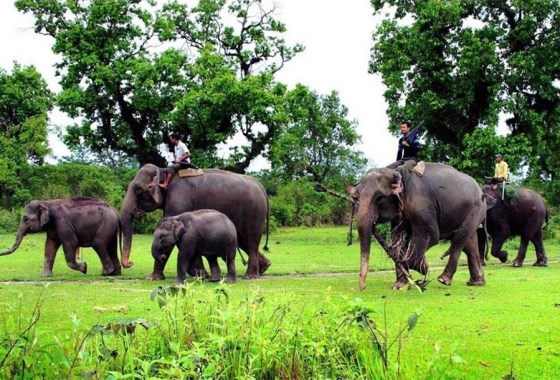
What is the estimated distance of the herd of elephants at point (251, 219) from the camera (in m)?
12.8

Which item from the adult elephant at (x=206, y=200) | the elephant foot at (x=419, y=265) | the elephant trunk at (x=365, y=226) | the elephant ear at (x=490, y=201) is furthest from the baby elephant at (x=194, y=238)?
the elephant ear at (x=490, y=201)

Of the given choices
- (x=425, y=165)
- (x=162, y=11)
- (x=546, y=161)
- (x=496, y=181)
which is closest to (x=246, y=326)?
(x=425, y=165)

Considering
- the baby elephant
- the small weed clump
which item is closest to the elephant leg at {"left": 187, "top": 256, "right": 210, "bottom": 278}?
the baby elephant

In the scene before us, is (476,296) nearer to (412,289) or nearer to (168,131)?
(412,289)

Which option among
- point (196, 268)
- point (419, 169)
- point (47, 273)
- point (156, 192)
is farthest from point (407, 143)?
point (47, 273)

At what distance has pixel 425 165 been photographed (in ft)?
44.4

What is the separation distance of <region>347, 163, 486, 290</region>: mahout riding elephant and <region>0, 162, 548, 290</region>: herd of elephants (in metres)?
0.02

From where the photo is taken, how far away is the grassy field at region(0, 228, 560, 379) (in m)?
7.02

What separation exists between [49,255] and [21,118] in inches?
1402

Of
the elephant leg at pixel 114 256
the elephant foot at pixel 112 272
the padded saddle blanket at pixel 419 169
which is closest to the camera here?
the padded saddle blanket at pixel 419 169

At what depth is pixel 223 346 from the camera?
5.67 metres

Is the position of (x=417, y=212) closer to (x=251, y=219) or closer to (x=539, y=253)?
(x=251, y=219)

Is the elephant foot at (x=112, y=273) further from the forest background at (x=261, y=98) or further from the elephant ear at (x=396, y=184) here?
the forest background at (x=261, y=98)

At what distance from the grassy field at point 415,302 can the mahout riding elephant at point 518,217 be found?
0.72m
